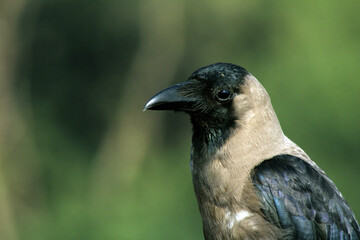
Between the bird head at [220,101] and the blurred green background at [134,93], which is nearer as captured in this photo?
the bird head at [220,101]

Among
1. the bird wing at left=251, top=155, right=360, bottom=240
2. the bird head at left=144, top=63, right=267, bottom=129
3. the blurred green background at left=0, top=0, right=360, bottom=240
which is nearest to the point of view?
the bird wing at left=251, top=155, right=360, bottom=240

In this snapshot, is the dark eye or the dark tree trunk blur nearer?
the dark eye

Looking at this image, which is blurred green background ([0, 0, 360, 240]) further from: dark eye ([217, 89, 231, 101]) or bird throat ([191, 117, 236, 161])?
dark eye ([217, 89, 231, 101])

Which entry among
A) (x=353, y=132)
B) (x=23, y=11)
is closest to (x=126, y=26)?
(x=23, y=11)

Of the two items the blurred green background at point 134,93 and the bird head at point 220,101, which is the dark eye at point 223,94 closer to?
the bird head at point 220,101

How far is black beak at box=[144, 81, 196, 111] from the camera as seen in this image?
13.5 feet

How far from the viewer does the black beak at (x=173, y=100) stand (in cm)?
411

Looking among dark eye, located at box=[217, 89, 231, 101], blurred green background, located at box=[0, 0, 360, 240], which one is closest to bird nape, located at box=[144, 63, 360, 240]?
dark eye, located at box=[217, 89, 231, 101]

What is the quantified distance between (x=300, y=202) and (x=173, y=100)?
3.31 ft

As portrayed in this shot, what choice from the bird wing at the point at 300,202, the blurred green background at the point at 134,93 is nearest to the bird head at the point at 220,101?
the bird wing at the point at 300,202

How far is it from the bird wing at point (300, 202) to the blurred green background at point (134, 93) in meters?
4.86

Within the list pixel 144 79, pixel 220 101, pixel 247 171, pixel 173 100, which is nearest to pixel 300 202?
pixel 247 171

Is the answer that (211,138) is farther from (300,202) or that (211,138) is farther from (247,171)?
(300,202)

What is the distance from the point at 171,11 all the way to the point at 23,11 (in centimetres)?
246
